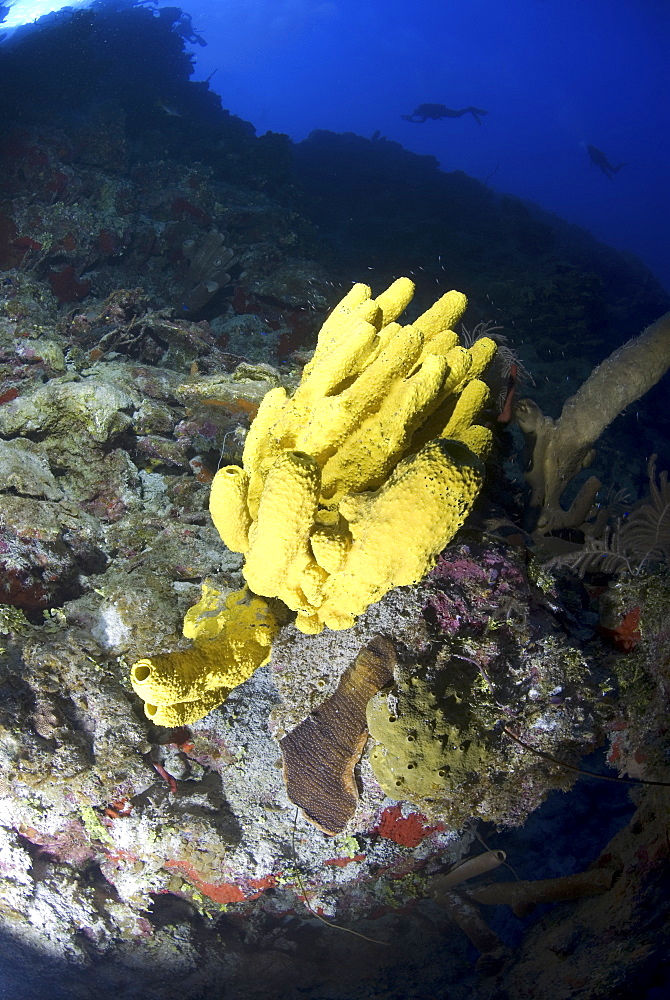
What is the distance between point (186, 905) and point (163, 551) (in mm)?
2507

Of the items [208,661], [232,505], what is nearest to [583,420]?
[232,505]

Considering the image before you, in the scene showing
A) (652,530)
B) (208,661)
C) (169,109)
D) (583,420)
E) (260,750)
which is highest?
(583,420)

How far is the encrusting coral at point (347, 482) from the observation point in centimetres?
141

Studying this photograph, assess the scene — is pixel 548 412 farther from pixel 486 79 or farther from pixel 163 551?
pixel 486 79

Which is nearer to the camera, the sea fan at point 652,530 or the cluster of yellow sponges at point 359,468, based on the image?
the cluster of yellow sponges at point 359,468

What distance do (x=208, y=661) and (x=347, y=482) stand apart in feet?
2.79

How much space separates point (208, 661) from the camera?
178 centimetres

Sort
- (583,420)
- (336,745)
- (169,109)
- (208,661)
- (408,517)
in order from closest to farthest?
(408,517) → (208,661) → (336,745) → (583,420) → (169,109)

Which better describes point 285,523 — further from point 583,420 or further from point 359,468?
point 583,420

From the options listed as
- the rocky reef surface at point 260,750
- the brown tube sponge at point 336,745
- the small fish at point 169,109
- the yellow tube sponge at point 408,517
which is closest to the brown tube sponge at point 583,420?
the rocky reef surface at point 260,750

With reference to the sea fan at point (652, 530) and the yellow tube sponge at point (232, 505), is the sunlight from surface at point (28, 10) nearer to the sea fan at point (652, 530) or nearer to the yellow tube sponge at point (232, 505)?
the yellow tube sponge at point (232, 505)

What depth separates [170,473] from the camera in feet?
12.6

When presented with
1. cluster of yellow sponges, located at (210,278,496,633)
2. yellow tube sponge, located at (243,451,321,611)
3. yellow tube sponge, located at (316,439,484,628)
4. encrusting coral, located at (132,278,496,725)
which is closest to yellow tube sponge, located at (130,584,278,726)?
encrusting coral, located at (132,278,496,725)

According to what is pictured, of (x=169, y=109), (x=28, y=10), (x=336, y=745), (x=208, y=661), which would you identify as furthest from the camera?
(x=28, y=10)
